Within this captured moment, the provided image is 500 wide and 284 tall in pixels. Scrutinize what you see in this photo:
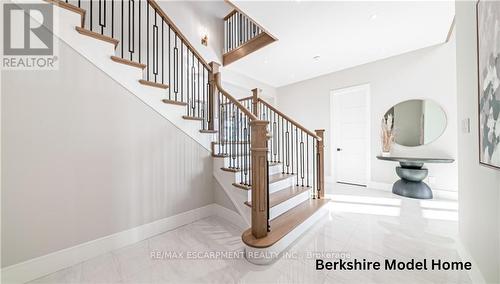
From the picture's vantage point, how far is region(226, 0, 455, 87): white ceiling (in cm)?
248

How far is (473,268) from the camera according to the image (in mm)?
1439

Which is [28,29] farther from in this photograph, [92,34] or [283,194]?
[283,194]

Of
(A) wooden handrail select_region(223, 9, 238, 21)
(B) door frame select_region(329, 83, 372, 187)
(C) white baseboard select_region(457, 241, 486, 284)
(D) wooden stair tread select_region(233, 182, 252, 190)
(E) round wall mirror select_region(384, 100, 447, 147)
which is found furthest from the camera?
→ (A) wooden handrail select_region(223, 9, 238, 21)

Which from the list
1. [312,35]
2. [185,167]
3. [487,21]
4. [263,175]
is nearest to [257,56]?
[312,35]

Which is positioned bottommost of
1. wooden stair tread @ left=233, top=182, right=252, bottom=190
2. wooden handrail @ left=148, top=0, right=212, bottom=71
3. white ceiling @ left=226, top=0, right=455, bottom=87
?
wooden stair tread @ left=233, top=182, right=252, bottom=190

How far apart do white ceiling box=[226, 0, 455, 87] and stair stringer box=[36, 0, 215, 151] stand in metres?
1.59

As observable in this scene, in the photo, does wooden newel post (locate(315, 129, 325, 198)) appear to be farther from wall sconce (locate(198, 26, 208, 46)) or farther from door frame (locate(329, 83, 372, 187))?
wall sconce (locate(198, 26, 208, 46))

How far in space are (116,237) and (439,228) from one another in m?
3.68

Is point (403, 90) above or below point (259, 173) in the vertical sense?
above

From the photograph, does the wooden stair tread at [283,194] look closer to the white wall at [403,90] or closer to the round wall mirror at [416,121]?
the white wall at [403,90]

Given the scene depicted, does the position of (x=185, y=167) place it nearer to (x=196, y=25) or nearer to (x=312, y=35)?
(x=312, y=35)

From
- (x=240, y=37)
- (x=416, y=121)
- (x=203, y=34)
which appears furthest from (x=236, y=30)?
(x=416, y=121)

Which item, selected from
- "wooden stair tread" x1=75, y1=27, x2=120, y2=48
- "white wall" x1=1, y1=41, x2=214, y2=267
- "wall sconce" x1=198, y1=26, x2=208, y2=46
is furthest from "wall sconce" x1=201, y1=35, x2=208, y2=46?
"white wall" x1=1, y1=41, x2=214, y2=267

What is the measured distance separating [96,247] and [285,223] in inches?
73.8
